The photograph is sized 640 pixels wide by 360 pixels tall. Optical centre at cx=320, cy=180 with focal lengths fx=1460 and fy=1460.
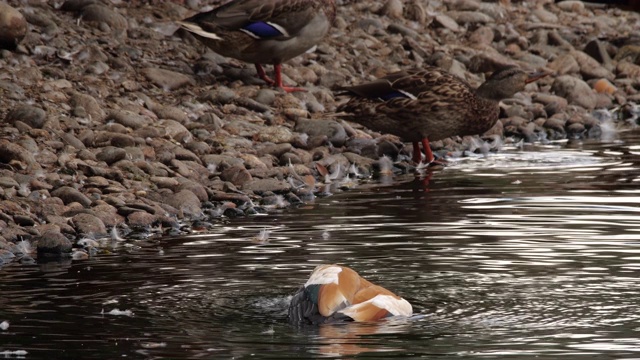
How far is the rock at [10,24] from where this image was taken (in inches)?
558

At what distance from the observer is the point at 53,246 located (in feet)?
30.2

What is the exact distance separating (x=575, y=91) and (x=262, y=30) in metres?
4.57

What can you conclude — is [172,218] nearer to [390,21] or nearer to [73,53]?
[73,53]

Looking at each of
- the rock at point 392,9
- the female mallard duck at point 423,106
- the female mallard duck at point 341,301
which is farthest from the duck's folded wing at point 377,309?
the rock at point 392,9

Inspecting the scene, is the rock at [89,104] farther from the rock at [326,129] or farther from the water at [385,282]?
the water at [385,282]

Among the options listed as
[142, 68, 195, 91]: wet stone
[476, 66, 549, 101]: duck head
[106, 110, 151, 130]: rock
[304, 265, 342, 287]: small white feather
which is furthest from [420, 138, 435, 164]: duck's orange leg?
[304, 265, 342, 287]: small white feather

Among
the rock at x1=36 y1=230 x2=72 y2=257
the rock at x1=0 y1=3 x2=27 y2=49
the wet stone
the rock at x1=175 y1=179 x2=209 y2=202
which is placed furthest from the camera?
the wet stone

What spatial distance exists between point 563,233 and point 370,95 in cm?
420

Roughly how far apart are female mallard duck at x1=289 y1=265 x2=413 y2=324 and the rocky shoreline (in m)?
2.42

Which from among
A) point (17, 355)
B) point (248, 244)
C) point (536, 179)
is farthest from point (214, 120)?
point (17, 355)

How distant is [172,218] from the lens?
33.9 feet

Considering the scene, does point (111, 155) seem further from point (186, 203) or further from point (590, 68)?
point (590, 68)

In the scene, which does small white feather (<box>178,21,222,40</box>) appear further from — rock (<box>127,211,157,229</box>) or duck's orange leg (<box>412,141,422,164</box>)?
rock (<box>127,211,157,229</box>)

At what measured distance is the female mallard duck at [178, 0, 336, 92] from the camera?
14.7 metres
